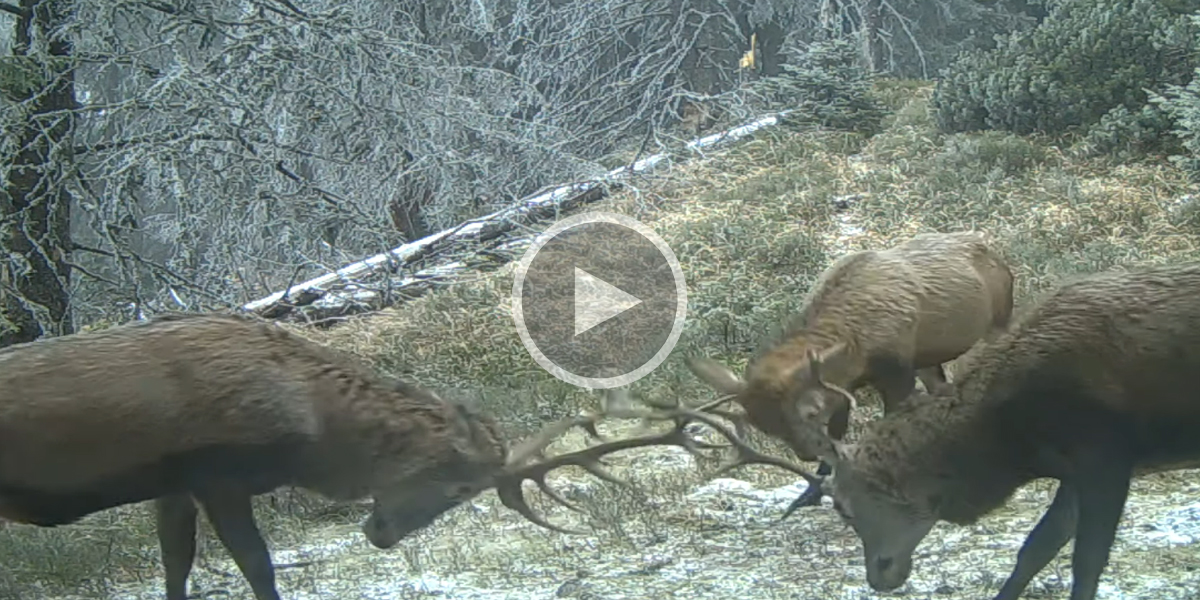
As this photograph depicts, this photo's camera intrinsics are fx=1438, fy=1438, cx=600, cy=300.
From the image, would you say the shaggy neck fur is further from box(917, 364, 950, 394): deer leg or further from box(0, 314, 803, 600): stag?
box(917, 364, 950, 394): deer leg

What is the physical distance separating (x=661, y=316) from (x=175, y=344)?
7.01 meters

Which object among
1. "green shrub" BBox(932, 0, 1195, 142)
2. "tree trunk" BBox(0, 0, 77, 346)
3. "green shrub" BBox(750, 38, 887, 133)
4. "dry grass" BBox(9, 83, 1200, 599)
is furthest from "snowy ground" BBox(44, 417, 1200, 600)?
"green shrub" BBox(750, 38, 887, 133)

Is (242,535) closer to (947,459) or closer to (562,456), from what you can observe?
(562,456)

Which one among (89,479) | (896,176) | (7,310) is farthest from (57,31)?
(896,176)

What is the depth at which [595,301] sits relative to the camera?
12.9 metres

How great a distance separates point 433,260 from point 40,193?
614 cm

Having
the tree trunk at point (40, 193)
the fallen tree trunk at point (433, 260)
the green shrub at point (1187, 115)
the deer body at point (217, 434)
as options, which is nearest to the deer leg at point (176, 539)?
the deer body at point (217, 434)

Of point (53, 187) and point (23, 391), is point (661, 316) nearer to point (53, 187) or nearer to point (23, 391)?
point (53, 187)

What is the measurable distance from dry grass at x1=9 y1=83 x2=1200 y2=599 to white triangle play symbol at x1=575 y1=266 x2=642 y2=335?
0.55m

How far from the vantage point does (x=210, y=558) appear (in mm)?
7043

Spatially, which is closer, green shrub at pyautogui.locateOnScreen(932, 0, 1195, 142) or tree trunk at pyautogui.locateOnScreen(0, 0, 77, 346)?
tree trunk at pyautogui.locateOnScreen(0, 0, 77, 346)

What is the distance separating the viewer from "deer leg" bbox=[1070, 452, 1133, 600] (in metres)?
5.09
